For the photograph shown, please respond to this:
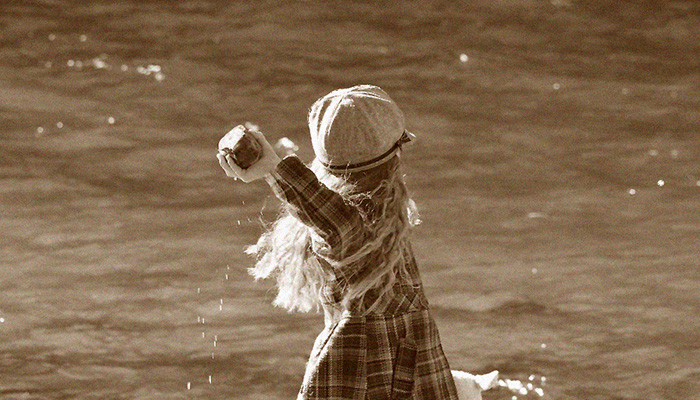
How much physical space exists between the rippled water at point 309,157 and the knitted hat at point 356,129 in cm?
150

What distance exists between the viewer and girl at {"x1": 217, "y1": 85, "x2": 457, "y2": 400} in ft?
8.28

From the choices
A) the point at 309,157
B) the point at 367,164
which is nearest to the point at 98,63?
the point at 309,157

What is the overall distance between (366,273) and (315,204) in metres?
0.22

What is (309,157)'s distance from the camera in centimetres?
Result: 644

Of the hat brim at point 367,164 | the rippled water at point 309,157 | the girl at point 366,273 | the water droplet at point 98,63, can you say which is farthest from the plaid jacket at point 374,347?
the water droplet at point 98,63

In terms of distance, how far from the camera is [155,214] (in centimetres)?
568

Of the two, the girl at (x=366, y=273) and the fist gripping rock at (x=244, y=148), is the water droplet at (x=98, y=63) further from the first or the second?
the fist gripping rock at (x=244, y=148)

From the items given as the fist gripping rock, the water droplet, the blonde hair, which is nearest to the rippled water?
the water droplet

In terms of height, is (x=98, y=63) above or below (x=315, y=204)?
below

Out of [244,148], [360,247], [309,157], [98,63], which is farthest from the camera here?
[98,63]

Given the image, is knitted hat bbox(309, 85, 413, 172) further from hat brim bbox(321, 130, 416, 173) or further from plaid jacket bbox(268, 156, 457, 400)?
plaid jacket bbox(268, 156, 457, 400)

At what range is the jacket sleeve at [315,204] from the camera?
238 cm

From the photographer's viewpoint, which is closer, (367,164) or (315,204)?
(315,204)

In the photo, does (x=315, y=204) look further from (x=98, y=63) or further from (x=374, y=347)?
(x=98, y=63)
